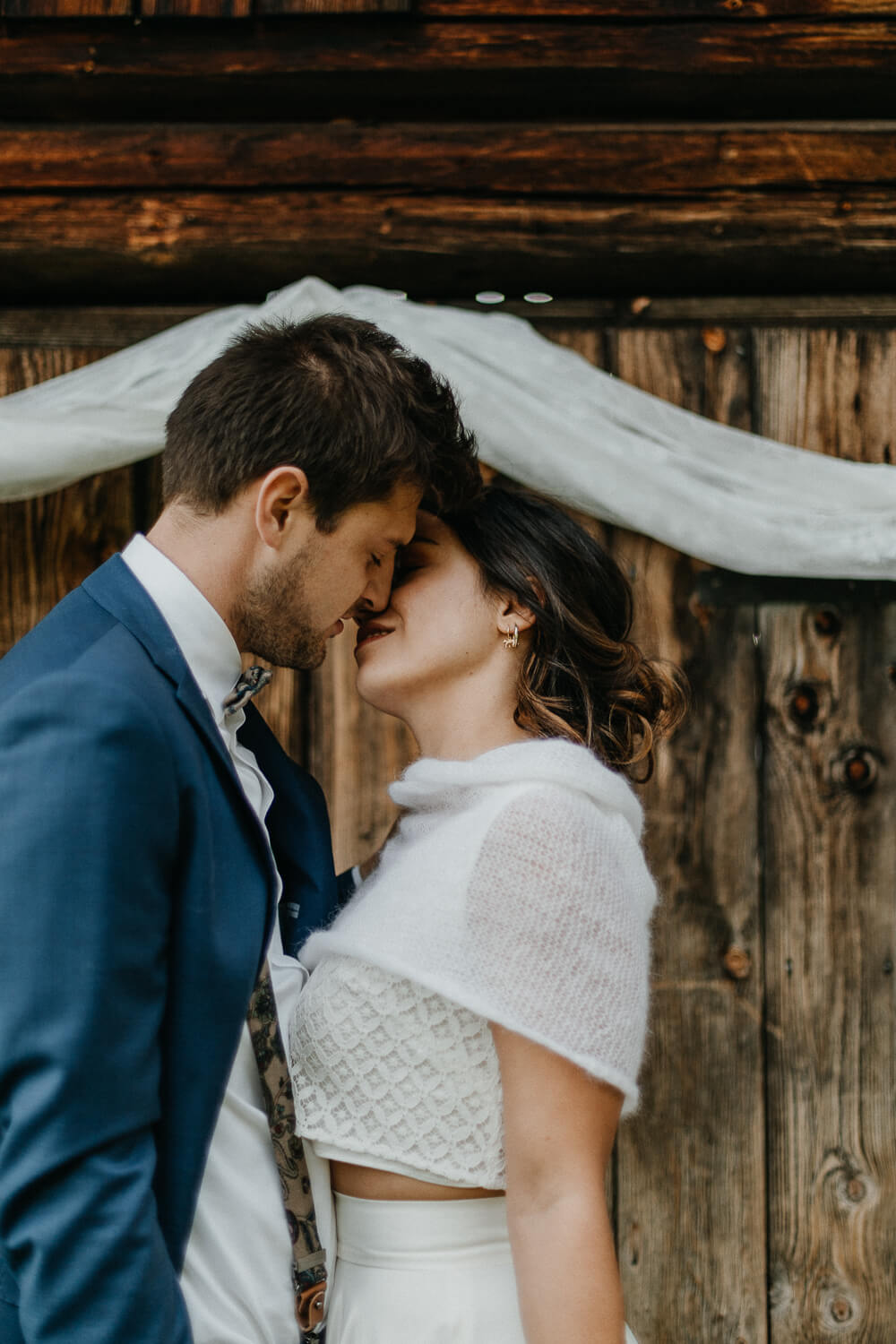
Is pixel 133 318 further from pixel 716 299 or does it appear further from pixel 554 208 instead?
pixel 716 299

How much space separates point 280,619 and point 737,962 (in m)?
1.22

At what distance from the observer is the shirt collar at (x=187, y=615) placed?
1.23 m

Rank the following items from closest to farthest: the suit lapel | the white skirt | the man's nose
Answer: the suit lapel, the white skirt, the man's nose

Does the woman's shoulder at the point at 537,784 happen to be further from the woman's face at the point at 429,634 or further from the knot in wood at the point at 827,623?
the knot in wood at the point at 827,623

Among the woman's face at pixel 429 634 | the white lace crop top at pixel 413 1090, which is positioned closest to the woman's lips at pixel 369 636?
the woman's face at pixel 429 634

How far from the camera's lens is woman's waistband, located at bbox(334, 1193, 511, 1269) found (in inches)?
50.9

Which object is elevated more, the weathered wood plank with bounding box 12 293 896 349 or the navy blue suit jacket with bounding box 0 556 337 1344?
the weathered wood plank with bounding box 12 293 896 349

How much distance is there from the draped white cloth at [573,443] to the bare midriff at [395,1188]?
1159 mm

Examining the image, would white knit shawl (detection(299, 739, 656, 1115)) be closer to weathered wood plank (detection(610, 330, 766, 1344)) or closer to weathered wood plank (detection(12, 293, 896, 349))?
weathered wood plank (detection(610, 330, 766, 1344))

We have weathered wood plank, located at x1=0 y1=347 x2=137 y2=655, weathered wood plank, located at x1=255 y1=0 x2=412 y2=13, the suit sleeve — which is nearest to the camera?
the suit sleeve

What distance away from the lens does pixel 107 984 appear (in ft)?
3.14

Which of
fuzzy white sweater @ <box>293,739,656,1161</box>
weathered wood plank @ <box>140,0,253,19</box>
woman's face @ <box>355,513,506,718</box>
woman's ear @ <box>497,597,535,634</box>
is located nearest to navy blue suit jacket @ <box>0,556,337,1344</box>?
fuzzy white sweater @ <box>293,739,656,1161</box>

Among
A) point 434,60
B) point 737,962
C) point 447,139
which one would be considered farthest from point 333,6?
point 737,962

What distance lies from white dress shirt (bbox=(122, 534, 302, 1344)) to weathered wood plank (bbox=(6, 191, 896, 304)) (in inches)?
37.8
